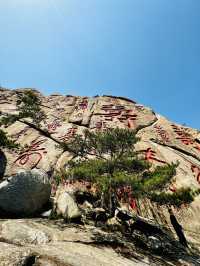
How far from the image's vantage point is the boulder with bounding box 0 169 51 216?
11852 mm

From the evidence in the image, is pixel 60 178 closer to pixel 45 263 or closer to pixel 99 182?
pixel 99 182

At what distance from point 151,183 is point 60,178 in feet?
15.4

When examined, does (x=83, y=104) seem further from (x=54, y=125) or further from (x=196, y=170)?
(x=196, y=170)

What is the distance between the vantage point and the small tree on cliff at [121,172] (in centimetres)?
1248

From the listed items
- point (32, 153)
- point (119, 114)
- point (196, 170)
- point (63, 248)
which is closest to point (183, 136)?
point (196, 170)

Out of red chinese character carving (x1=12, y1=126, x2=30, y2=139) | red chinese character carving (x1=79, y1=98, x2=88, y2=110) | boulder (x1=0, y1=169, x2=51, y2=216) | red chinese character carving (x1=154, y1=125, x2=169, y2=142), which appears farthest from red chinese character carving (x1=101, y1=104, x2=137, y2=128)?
boulder (x1=0, y1=169, x2=51, y2=216)

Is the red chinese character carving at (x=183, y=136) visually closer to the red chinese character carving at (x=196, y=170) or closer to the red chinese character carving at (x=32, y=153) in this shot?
the red chinese character carving at (x=196, y=170)

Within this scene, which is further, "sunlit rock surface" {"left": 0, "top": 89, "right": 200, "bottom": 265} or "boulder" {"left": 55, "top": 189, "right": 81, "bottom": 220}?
"sunlit rock surface" {"left": 0, "top": 89, "right": 200, "bottom": 265}

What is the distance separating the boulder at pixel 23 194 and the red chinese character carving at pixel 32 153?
7628mm

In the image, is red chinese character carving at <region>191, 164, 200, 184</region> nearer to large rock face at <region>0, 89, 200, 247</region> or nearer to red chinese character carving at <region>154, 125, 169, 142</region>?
large rock face at <region>0, 89, 200, 247</region>

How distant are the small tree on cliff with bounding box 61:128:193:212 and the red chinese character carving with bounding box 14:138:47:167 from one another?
3.19 m

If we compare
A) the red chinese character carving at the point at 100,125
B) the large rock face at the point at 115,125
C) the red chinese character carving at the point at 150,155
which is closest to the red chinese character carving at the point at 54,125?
the large rock face at the point at 115,125

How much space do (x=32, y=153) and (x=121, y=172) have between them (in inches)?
Result: 375

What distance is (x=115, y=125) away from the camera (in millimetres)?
23141
